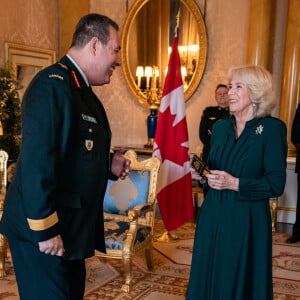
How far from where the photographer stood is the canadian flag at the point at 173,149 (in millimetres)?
4137

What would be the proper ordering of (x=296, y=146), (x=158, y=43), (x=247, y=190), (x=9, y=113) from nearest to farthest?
(x=247, y=190)
(x=296, y=146)
(x=9, y=113)
(x=158, y=43)

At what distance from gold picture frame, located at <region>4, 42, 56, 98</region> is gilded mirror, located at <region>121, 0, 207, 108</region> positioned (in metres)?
1.19

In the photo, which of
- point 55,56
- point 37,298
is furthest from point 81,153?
point 55,56

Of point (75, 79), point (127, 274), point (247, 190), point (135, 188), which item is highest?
point (75, 79)

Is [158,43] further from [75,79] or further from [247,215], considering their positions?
[75,79]

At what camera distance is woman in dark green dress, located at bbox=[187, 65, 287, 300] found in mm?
2055

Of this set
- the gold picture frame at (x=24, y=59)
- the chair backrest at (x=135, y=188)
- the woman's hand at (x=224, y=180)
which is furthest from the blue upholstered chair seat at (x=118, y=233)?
the gold picture frame at (x=24, y=59)

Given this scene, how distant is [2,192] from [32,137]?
2.47 metres

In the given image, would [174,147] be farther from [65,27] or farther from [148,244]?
[65,27]

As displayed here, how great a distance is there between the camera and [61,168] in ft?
4.86

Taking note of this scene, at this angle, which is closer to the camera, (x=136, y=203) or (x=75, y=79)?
(x=75, y=79)

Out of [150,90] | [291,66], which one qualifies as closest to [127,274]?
[291,66]

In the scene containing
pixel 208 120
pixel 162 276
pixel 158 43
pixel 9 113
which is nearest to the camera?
pixel 162 276

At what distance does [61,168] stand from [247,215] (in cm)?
106
